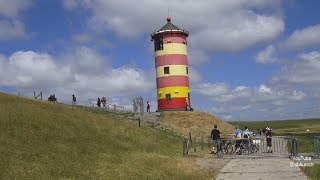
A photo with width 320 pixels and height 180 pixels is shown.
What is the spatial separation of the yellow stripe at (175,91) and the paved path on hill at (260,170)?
25.2 metres

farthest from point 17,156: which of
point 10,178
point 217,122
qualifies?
point 217,122

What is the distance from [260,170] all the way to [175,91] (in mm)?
30562

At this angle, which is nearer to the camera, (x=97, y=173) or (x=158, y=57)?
(x=97, y=173)

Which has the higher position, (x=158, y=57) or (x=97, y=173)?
(x=158, y=57)

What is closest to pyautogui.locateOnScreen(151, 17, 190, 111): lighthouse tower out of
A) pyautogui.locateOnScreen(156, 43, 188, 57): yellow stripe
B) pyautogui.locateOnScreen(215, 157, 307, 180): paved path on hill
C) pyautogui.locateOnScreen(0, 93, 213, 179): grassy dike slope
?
pyautogui.locateOnScreen(156, 43, 188, 57): yellow stripe

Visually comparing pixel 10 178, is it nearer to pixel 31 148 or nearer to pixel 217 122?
pixel 31 148

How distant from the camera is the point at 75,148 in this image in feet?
80.7

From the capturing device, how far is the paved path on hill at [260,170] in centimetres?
1967

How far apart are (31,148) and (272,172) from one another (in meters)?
10.7

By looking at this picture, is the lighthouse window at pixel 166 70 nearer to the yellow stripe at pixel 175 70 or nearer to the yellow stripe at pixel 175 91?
the yellow stripe at pixel 175 70

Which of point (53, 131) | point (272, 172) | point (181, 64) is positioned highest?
point (181, 64)

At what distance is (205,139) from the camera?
43281 mm

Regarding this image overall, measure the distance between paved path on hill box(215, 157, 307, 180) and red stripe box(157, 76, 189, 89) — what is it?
25.5 metres

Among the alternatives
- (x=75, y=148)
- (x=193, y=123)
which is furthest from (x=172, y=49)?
(x=75, y=148)
